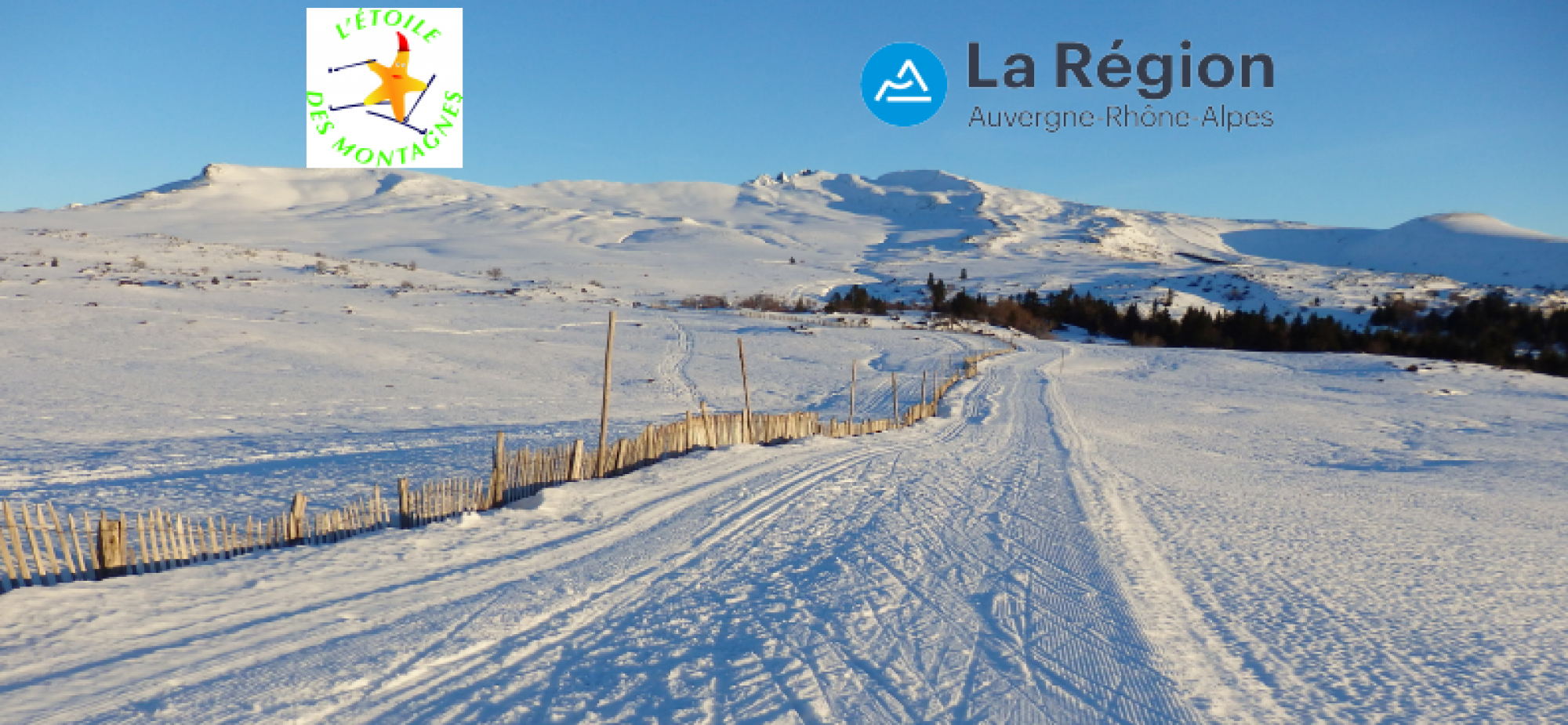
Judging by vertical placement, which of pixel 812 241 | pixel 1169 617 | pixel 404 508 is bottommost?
pixel 1169 617

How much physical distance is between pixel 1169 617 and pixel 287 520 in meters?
8.18

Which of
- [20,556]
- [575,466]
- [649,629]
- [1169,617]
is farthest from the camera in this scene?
[575,466]

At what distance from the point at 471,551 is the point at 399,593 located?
48.1 inches

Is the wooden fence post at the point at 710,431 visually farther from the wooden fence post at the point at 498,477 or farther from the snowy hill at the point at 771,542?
the wooden fence post at the point at 498,477

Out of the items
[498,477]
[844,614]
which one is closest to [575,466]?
[498,477]

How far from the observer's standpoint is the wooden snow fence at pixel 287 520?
6.15 meters

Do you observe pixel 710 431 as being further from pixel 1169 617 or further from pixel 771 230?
pixel 771 230

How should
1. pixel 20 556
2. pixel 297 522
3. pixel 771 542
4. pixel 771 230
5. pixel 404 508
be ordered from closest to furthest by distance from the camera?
pixel 20 556 → pixel 297 522 → pixel 404 508 → pixel 771 542 → pixel 771 230

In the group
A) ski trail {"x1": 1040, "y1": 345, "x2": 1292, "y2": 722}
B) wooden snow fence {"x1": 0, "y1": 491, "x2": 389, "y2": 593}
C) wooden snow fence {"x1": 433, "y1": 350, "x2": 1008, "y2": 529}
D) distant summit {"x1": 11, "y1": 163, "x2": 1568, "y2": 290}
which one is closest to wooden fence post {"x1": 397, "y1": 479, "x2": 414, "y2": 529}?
wooden snow fence {"x1": 433, "y1": 350, "x2": 1008, "y2": 529}

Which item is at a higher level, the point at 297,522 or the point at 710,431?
the point at 710,431

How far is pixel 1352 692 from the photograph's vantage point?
5.66 metres

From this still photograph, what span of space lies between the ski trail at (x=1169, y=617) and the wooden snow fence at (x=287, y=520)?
645 centimetres

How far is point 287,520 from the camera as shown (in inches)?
299

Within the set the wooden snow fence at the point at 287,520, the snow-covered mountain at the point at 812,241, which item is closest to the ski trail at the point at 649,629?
the wooden snow fence at the point at 287,520
